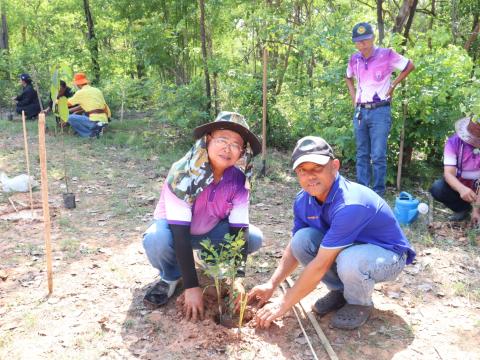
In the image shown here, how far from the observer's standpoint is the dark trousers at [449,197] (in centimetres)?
447

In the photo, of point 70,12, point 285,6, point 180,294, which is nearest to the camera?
point 180,294

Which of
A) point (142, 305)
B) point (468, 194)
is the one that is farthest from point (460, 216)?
point (142, 305)

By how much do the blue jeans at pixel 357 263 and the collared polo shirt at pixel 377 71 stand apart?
269cm

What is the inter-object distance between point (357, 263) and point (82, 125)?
24.1 feet

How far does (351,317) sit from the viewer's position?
8.68 feet

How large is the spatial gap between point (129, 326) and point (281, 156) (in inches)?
197

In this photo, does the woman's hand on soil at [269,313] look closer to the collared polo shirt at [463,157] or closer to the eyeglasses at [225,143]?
the eyeglasses at [225,143]

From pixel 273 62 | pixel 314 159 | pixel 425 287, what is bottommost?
pixel 425 287

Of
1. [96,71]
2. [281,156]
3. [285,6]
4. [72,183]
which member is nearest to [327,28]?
[281,156]

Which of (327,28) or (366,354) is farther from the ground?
(327,28)

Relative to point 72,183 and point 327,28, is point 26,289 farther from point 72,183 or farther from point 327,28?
point 327,28

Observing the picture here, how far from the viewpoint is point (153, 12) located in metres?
10.0

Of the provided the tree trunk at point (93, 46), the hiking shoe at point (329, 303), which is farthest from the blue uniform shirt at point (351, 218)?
the tree trunk at point (93, 46)

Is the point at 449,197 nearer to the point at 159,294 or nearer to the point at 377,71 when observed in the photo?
the point at 377,71
